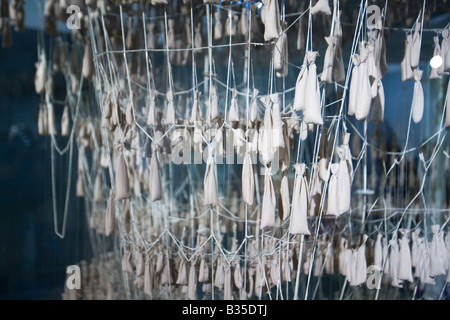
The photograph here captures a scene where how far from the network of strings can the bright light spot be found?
280 millimetres

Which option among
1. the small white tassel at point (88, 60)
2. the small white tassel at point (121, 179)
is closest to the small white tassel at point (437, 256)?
the small white tassel at point (121, 179)

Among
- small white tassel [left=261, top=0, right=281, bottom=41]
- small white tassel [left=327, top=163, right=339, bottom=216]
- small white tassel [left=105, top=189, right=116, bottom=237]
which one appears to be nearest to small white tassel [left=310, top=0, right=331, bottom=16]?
small white tassel [left=261, top=0, right=281, bottom=41]

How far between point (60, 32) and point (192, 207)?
149 cm

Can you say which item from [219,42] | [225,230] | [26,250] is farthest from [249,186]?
[26,250]

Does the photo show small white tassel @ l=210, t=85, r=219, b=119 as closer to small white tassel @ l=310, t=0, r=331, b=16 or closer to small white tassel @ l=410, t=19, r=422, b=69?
→ small white tassel @ l=310, t=0, r=331, b=16

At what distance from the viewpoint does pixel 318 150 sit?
2.63 meters

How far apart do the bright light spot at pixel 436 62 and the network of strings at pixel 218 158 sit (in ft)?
0.92

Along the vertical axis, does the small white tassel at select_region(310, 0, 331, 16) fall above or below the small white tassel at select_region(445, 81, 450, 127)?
above

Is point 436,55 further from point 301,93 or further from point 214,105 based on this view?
point 214,105

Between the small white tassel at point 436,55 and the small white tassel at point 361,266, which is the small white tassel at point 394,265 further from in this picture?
the small white tassel at point 436,55

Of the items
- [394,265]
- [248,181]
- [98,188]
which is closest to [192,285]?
[248,181]

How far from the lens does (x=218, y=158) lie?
103 inches

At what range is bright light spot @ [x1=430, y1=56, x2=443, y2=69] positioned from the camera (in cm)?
265

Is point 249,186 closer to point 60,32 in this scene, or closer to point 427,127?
point 427,127
